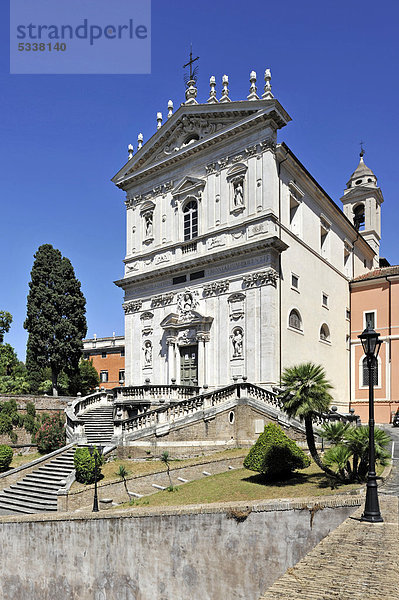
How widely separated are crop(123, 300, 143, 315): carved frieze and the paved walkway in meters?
27.2

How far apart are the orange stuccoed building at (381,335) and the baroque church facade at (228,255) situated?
915mm

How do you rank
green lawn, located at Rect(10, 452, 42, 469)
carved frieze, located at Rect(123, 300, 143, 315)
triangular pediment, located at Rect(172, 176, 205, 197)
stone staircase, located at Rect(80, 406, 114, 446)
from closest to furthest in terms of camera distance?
stone staircase, located at Rect(80, 406, 114, 446) < green lawn, located at Rect(10, 452, 42, 469) < triangular pediment, located at Rect(172, 176, 205, 197) < carved frieze, located at Rect(123, 300, 143, 315)

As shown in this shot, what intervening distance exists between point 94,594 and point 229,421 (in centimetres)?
1156

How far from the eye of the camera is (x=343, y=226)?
127 ft

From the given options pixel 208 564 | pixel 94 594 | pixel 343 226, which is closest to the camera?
pixel 208 564

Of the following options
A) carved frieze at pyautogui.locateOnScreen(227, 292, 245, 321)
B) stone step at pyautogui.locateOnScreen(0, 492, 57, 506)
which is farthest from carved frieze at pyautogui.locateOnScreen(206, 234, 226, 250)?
stone step at pyautogui.locateOnScreen(0, 492, 57, 506)

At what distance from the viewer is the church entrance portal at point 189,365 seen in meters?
30.9

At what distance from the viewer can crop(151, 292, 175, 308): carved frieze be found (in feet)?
108

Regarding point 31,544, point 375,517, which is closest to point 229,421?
point 31,544

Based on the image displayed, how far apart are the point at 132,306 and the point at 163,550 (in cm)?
2526

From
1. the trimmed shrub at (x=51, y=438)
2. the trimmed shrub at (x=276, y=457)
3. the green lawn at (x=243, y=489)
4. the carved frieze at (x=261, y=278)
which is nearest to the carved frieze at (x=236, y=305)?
the carved frieze at (x=261, y=278)

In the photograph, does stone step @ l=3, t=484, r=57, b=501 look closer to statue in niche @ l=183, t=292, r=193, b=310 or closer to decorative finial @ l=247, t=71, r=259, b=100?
statue in niche @ l=183, t=292, r=193, b=310

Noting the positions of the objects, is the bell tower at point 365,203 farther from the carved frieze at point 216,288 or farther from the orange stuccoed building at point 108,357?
the orange stuccoed building at point 108,357

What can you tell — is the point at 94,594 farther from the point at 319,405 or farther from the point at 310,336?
the point at 310,336
